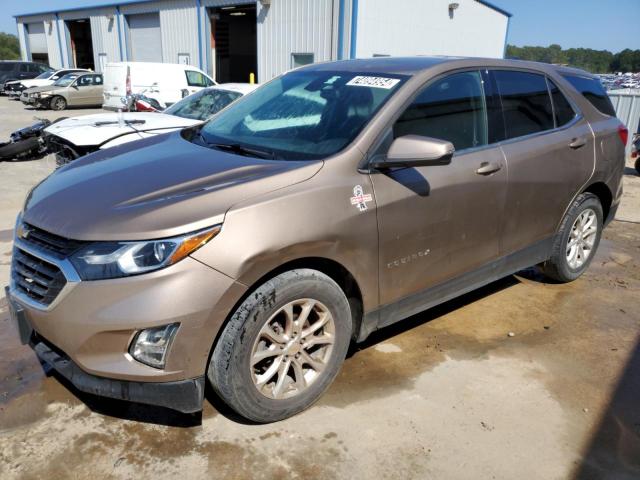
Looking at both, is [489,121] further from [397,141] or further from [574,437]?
[574,437]

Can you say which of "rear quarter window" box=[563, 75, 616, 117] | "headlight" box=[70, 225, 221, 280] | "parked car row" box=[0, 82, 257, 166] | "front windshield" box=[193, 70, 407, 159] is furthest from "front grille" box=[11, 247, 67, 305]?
"rear quarter window" box=[563, 75, 616, 117]

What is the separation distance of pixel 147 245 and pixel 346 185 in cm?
103

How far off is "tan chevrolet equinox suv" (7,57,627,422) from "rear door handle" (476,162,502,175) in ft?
0.05

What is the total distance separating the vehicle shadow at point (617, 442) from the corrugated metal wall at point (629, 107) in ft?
34.1

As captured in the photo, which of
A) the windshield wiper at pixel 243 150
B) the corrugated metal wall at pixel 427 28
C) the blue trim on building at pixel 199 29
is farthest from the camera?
the blue trim on building at pixel 199 29

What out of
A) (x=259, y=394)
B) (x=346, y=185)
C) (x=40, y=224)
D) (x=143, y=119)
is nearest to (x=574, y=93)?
(x=346, y=185)

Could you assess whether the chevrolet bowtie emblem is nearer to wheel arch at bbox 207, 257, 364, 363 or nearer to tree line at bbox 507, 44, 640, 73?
wheel arch at bbox 207, 257, 364, 363

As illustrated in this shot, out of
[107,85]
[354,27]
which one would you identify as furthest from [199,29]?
[107,85]

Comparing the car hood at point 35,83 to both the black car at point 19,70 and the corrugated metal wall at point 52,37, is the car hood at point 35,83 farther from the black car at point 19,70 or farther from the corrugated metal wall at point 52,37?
the corrugated metal wall at point 52,37

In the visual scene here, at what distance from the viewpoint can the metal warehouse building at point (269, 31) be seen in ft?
60.5

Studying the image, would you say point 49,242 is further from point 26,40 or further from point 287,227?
point 26,40

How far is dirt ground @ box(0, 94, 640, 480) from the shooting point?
248 cm

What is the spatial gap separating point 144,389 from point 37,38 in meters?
46.4

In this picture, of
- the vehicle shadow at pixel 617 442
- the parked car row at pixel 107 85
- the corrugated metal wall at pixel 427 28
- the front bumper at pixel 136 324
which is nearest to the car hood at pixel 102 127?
the parked car row at pixel 107 85
